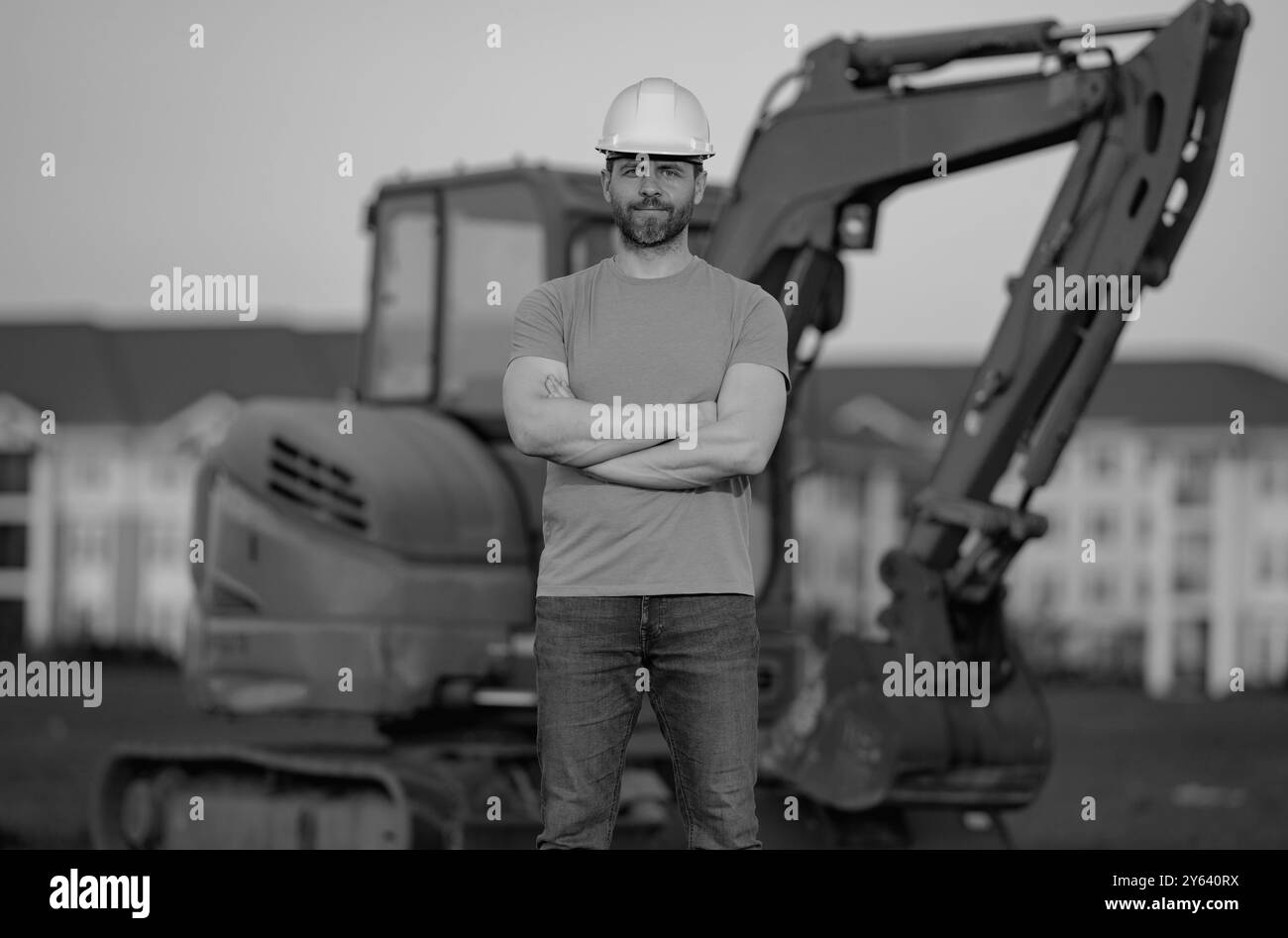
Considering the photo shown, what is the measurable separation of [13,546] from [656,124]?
45.4 metres

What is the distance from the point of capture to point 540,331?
152 inches

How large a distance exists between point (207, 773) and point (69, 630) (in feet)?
122

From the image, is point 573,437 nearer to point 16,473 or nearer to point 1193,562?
point 16,473

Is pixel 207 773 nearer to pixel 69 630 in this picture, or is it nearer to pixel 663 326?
pixel 663 326

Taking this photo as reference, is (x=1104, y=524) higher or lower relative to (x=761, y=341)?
lower

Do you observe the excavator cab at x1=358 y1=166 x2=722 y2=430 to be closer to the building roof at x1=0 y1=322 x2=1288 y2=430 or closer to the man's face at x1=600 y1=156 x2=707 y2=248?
the man's face at x1=600 y1=156 x2=707 y2=248

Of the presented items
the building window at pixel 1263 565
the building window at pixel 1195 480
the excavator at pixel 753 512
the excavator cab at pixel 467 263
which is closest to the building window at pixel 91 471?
the building window at pixel 1195 480

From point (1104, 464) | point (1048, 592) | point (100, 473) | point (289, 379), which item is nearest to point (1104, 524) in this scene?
point (1104, 464)

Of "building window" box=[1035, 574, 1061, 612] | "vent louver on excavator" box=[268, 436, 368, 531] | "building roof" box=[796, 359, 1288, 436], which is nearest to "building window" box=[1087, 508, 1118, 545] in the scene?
"building window" box=[1035, 574, 1061, 612]

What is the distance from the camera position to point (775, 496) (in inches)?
314

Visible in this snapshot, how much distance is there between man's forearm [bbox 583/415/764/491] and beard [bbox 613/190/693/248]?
0.36 metres
